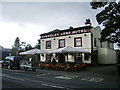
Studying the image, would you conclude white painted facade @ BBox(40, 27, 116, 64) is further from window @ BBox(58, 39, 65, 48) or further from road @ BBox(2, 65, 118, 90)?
road @ BBox(2, 65, 118, 90)

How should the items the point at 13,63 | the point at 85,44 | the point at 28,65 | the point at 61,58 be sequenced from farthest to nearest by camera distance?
the point at 61,58
the point at 85,44
the point at 13,63
the point at 28,65

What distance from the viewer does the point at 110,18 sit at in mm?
16781

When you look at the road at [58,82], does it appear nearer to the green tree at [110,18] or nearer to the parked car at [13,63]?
the green tree at [110,18]

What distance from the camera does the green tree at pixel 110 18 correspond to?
1669 centimetres

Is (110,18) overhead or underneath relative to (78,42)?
overhead

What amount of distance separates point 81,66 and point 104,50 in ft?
28.6

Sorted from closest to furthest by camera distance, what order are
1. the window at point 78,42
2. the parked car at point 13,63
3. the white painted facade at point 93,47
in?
1. the parked car at point 13,63
2. the white painted facade at point 93,47
3. the window at point 78,42

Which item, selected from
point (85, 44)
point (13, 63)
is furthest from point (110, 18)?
point (13, 63)

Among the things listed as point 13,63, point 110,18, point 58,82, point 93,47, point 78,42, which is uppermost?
point 110,18

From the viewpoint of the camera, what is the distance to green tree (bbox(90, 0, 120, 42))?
16688 mm

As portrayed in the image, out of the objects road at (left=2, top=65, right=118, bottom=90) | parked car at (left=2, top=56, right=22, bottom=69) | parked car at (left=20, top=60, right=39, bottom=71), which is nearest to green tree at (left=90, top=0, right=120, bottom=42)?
road at (left=2, top=65, right=118, bottom=90)

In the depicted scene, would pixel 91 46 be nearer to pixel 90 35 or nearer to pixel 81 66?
pixel 90 35

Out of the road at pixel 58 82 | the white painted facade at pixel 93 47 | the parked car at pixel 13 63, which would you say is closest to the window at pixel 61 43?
the white painted facade at pixel 93 47

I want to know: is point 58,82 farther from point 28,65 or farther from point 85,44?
point 85,44
